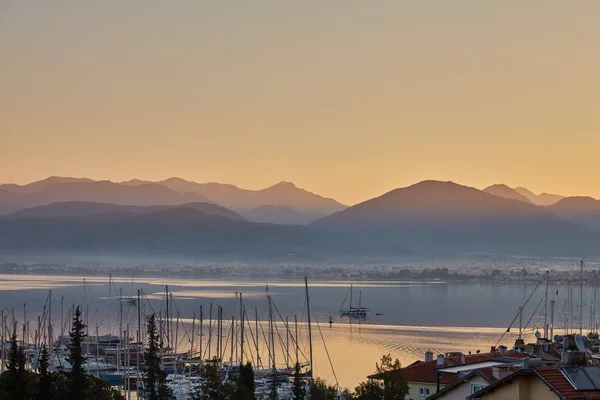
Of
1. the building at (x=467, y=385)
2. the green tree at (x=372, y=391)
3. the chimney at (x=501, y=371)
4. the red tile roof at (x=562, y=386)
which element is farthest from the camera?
the green tree at (x=372, y=391)

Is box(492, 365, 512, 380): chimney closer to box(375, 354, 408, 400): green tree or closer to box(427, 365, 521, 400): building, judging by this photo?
box(427, 365, 521, 400): building

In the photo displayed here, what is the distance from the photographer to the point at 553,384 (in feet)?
30.9

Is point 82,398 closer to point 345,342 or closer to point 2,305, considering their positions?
point 345,342

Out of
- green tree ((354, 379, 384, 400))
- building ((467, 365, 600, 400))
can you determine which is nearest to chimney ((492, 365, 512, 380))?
building ((467, 365, 600, 400))

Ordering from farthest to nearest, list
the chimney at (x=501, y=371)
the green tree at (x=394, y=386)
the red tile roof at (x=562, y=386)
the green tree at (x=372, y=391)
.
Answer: the green tree at (x=372, y=391) < the green tree at (x=394, y=386) < the chimney at (x=501, y=371) < the red tile roof at (x=562, y=386)

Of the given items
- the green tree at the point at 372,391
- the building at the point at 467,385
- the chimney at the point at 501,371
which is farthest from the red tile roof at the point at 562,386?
the green tree at the point at 372,391

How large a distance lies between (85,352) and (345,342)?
21679 millimetres

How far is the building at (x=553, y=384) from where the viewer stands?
369 inches

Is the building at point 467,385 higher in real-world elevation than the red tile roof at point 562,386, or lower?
lower

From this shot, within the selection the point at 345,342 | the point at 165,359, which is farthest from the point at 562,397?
the point at 345,342

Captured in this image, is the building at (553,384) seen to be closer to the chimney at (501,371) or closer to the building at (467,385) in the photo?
the chimney at (501,371)

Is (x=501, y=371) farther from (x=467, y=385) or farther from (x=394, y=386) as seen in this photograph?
(x=394, y=386)

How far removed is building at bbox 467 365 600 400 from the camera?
9.38 meters

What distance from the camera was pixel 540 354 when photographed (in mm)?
17562
